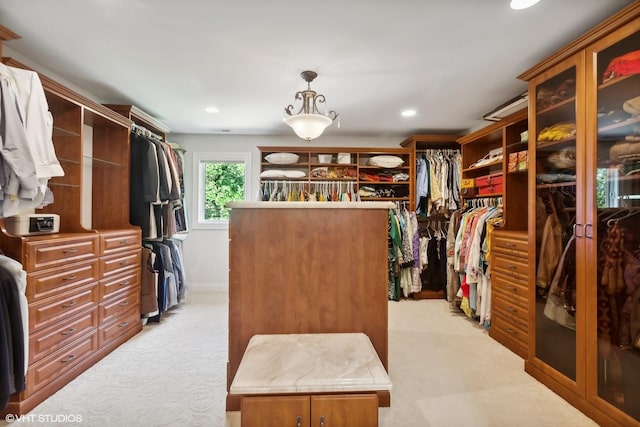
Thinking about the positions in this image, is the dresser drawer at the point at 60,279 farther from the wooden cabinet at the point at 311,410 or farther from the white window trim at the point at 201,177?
the white window trim at the point at 201,177

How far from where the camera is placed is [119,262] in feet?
8.18

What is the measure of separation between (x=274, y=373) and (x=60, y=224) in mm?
2150

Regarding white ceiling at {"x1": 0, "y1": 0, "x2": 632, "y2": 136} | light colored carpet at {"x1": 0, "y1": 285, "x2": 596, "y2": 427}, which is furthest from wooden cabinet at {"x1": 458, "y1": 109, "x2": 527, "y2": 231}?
light colored carpet at {"x1": 0, "y1": 285, "x2": 596, "y2": 427}

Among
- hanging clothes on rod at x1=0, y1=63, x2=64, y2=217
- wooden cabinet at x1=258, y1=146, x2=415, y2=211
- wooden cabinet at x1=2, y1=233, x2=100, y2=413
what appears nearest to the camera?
hanging clothes on rod at x1=0, y1=63, x2=64, y2=217

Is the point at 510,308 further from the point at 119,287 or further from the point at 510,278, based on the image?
the point at 119,287

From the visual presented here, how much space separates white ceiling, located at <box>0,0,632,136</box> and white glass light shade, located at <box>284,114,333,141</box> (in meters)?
0.41

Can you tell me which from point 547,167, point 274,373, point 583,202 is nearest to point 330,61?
point 547,167

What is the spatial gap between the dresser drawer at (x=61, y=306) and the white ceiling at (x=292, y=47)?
1.67 m

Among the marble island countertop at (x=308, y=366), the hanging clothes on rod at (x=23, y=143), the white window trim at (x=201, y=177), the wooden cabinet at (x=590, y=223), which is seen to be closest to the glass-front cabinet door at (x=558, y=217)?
the wooden cabinet at (x=590, y=223)

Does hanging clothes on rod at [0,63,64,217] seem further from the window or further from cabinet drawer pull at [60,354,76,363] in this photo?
the window

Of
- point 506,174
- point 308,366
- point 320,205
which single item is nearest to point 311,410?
point 308,366

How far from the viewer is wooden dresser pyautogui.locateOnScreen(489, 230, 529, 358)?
2309 mm

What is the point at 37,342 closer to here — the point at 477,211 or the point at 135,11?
the point at 135,11

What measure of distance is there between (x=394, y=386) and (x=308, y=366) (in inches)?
39.9
